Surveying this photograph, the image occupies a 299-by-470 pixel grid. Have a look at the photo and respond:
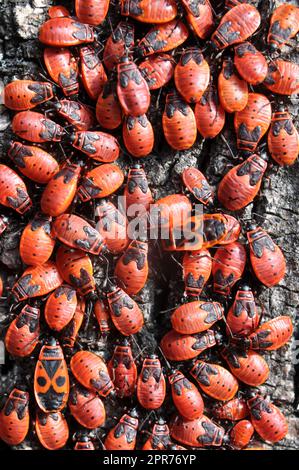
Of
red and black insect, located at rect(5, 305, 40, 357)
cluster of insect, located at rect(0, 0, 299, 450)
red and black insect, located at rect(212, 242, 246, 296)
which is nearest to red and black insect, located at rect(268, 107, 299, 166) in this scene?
cluster of insect, located at rect(0, 0, 299, 450)

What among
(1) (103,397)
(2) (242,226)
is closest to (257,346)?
→ (2) (242,226)

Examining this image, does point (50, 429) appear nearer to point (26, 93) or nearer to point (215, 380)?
point (215, 380)

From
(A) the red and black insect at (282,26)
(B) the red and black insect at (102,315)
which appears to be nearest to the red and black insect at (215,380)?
(B) the red and black insect at (102,315)

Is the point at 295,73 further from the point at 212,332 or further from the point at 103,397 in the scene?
the point at 103,397

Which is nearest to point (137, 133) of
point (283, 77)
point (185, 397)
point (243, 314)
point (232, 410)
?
point (283, 77)

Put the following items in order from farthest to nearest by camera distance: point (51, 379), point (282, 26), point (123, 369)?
1. point (123, 369)
2. point (51, 379)
3. point (282, 26)

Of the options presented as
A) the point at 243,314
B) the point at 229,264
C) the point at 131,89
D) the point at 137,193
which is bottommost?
the point at 243,314
